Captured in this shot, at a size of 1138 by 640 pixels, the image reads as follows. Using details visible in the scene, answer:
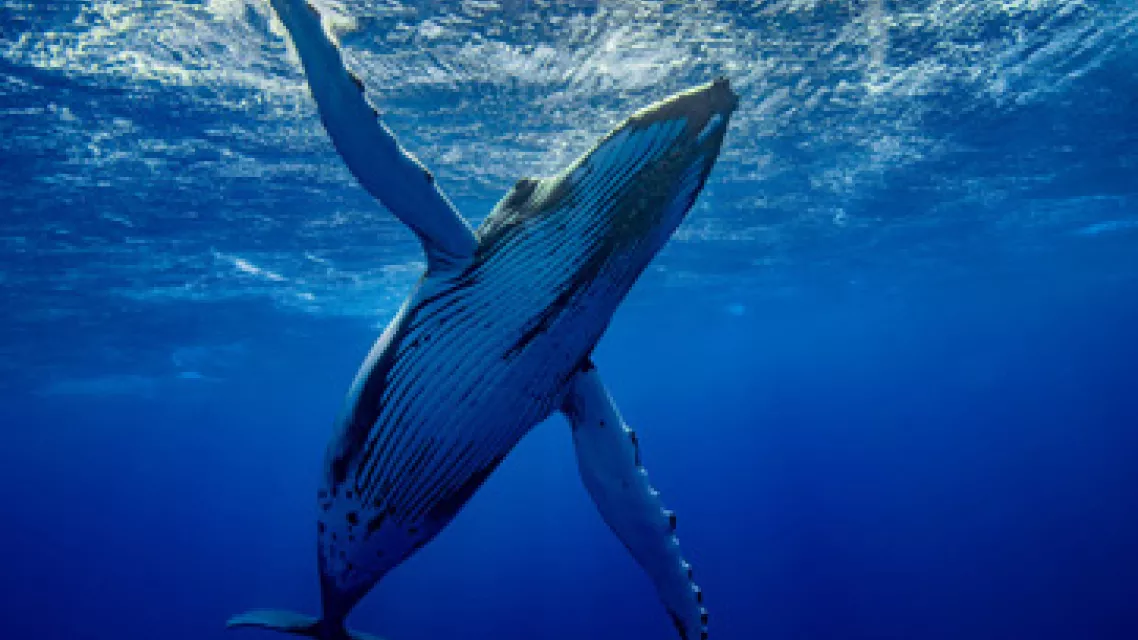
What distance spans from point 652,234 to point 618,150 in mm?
492

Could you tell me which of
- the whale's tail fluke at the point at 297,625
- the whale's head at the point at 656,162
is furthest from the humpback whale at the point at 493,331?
the whale's tail fluke at the point at 297,625

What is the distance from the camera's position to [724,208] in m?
19.2

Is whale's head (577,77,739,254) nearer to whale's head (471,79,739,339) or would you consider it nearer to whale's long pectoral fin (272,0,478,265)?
whale's head (471,79,739,339)

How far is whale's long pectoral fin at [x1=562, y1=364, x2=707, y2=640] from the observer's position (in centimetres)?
371

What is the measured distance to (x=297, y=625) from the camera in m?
4.38

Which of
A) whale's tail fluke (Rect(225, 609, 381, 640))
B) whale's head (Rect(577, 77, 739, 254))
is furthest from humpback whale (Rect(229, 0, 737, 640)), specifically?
whale's tail fluke (Rect(225, 609, 381, 640))

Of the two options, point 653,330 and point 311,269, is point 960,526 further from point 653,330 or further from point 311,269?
point 311,269

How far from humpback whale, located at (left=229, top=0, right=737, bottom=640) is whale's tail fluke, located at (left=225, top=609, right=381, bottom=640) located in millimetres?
483

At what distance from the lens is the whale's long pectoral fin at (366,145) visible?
2.14m

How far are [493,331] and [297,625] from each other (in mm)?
3133

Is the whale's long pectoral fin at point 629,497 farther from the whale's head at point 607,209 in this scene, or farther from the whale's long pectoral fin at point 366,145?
the whale's long pectoral fin at point 366,145

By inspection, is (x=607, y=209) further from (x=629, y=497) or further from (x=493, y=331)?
(x=629, y=497)

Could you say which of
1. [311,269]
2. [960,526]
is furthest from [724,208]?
[960,526]

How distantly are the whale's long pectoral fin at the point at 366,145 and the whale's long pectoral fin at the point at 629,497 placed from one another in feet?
4.49
